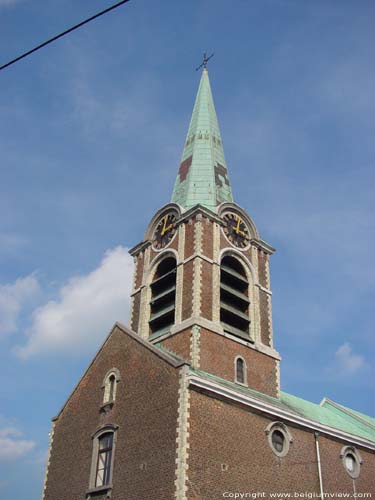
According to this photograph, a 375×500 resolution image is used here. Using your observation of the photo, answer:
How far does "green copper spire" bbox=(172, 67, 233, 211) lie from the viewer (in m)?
33.3

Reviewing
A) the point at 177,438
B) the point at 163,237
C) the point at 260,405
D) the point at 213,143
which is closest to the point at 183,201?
the point at 163,237

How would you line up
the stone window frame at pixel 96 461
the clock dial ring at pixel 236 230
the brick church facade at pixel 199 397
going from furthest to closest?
the clock dial ring at pixel 236 230
the stone window frame at pixel 96 461
the brick church facade at pixel 199 397

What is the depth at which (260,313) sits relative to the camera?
30.6 meters

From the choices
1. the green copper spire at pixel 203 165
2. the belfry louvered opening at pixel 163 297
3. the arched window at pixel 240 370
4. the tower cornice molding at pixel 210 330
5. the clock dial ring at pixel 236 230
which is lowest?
the arched window at pixel 240 370

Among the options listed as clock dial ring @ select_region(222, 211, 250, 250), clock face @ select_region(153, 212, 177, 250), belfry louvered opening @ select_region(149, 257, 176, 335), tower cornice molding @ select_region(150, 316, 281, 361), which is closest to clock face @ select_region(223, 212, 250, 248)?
clock dial ring @ select_region(222, 211, 250, 250)

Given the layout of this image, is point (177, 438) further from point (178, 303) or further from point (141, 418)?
point (178, 303)

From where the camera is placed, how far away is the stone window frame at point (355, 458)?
1093 inches

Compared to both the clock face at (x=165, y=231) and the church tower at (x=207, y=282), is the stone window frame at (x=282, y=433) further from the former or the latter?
the clock face at (x=165, y=231)

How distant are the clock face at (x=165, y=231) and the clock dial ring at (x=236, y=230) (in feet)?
9.38

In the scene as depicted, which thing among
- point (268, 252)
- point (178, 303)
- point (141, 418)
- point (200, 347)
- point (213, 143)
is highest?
point (213, 143)

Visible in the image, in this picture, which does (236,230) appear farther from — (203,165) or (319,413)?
(319,413)

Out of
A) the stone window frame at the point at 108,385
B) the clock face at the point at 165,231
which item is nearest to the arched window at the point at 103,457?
the stone window frame at the point at 108,385

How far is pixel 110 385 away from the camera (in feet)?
87.8

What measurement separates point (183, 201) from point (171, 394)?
531 inches
